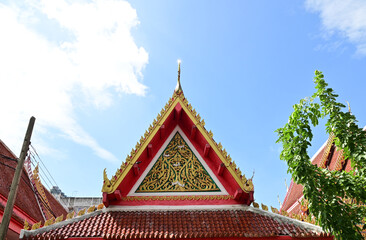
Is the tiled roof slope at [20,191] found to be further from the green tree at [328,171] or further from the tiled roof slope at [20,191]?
the green tree at [328,171]

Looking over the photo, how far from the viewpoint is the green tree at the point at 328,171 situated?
5242 mm

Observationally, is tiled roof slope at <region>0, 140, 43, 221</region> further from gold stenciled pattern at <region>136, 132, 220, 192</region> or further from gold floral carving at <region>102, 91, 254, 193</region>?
gold stenciled pattern at <region>136, 132, 220, 192</region>

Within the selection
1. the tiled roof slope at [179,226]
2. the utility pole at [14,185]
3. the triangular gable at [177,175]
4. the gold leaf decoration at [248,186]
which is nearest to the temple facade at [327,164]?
the tiled roof slope at [179,226]

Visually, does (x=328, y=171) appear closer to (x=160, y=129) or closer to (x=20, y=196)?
(x=160, y=129)

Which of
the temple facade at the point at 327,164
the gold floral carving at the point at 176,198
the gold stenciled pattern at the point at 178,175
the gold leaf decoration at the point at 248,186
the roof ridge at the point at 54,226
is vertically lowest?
the roof ridge at the point at 54,226

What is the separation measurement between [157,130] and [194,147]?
110 centimetres

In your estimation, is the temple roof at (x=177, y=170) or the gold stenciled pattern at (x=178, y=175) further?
the gold stenciled pattern at (x=178, y=175)

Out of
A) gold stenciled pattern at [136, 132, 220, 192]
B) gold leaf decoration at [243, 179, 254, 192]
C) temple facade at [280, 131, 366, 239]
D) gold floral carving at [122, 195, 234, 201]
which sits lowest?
gold floral carving at [122, 195, 234, 201]

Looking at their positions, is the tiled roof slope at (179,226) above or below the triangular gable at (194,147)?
below

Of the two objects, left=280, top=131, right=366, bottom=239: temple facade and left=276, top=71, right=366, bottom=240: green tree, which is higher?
left=280, top=131, right=366, bottom=239: temple facade

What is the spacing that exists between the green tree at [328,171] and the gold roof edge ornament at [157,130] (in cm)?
213

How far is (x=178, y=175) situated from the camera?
327 inches

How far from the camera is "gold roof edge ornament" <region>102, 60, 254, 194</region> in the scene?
25.7 feet

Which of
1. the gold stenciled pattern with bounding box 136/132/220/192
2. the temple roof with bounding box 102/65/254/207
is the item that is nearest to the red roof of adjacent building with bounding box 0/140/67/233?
the temple roof with bounding box 102/65/254/207
